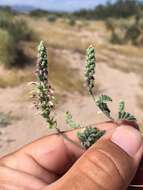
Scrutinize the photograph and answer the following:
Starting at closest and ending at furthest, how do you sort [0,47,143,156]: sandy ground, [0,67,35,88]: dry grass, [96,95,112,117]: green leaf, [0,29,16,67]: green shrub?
[96,95,112,117]: green leaf → [0,47,143,156]: sandy ground → [0,67,35,88]: dry grass → [0,29,16,67]: green shrub

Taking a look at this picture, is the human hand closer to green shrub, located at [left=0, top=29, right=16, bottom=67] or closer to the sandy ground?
the sandy ground

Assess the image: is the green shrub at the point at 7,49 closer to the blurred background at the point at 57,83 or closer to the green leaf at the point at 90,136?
the blurred background at the point at 57,83

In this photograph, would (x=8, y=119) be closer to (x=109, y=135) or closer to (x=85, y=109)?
(x=85, y=109)

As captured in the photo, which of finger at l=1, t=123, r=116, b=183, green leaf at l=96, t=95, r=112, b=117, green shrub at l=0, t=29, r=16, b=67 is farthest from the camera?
green shrub at l=0, t=29, r=16, b=67

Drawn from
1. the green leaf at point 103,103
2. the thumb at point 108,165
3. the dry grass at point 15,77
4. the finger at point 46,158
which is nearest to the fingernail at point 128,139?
the thumb at point 108,165

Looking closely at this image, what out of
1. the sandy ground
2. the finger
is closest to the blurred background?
the sandy ground

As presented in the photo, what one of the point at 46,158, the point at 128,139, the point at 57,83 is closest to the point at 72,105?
the point at 57,83
